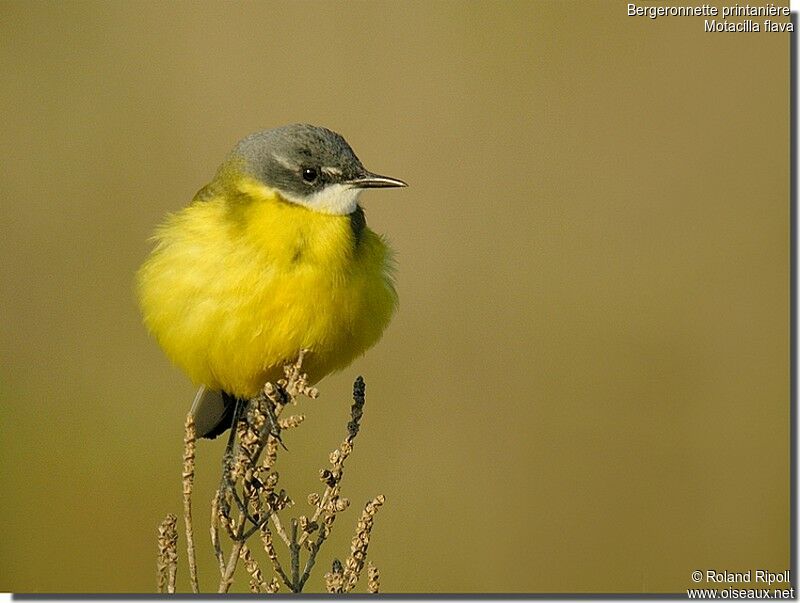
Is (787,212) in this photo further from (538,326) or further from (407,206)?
(407,206)

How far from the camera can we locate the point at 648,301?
25.4ft

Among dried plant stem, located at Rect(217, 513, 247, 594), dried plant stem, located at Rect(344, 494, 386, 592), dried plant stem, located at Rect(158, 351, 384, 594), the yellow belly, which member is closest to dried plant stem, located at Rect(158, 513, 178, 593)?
dried plant stem, located at Rect(158, 351, 384, 594)

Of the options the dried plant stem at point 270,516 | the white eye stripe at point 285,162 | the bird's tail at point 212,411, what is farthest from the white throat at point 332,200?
the bird's tail at point 212,411

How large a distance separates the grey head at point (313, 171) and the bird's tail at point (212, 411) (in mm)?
1053

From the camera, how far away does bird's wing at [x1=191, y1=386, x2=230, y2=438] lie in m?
5.24

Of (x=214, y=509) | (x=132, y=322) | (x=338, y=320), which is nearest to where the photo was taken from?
(x=214, y=509)

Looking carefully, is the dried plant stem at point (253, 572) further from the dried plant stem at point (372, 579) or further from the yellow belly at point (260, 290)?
the yellow belly at point (260, 290)

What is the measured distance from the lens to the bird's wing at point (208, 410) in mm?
5238

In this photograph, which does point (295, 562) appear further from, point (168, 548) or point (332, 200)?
point (332, 200)

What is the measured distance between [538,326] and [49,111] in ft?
11.3

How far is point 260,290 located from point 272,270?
0.09 meters

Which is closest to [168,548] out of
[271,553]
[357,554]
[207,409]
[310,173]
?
[271,553]

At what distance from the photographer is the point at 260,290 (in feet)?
14.5

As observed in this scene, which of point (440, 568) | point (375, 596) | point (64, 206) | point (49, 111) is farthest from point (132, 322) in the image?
point (375, 596)
